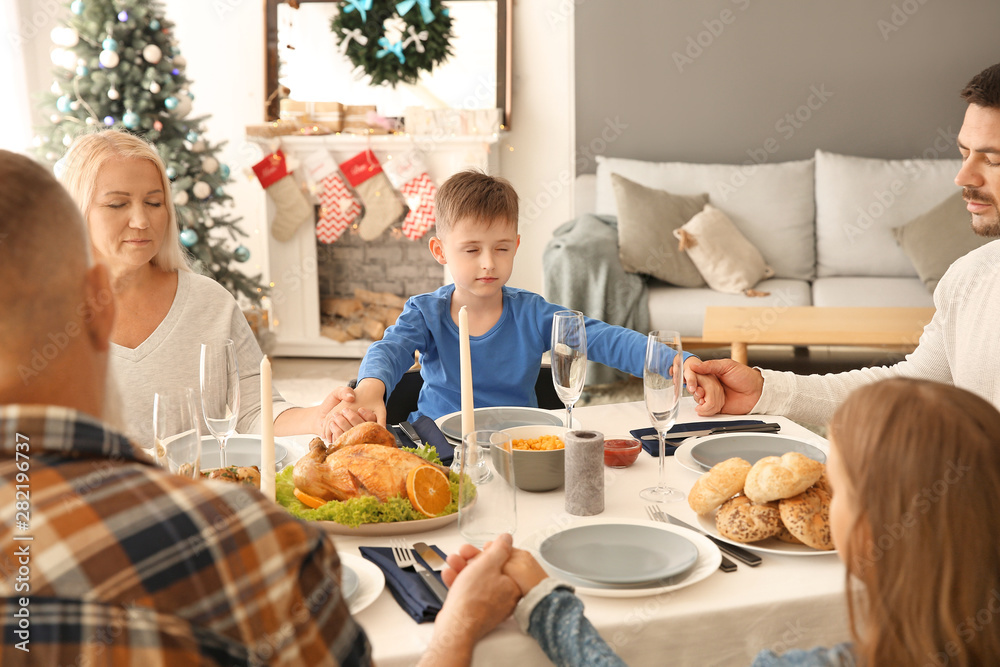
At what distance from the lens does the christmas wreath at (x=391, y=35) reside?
4938 millimetres

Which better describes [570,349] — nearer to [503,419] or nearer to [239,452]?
[503,419]

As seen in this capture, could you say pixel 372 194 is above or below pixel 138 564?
above

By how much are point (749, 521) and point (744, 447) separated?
37cm

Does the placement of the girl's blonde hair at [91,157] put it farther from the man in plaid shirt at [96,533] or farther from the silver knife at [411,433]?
the man in plaid shirt at [96,533]

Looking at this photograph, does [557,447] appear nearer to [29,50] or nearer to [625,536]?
[625,536]

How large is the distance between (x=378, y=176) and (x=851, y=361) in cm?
284

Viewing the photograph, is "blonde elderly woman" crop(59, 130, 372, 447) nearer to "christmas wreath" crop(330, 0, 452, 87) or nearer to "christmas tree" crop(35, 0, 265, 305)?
"christmas tree" crop(35, 0, 265, 305)

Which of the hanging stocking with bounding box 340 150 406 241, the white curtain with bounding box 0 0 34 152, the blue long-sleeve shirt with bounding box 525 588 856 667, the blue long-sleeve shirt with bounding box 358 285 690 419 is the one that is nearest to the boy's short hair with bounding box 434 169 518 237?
the blue long-sleeve shirt with bounding box 358 285 690 419

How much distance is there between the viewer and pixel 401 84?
5074 millimetres

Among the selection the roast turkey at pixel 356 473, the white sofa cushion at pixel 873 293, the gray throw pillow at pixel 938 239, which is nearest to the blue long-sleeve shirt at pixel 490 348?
the roast turkey at pixel 356 473

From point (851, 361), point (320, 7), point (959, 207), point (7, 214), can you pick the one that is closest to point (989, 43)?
point (959, 207)

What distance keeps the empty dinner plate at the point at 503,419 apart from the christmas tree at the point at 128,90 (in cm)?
288

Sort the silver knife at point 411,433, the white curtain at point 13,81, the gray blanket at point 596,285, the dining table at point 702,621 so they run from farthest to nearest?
the white curtain at point 13,81, the gray blanket at point 596,285, the silver knife at point 411,433, the dining table at point 702,621

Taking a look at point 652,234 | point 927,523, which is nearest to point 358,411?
point 927,523
